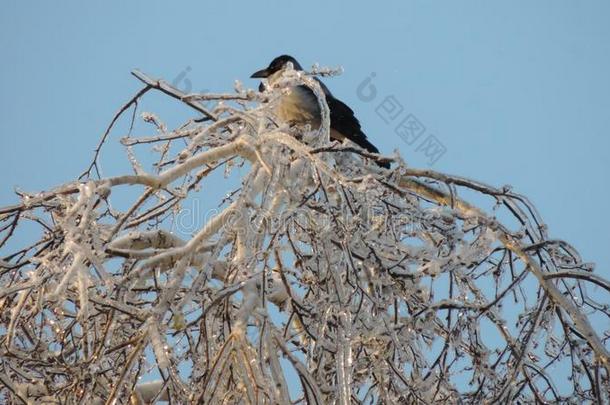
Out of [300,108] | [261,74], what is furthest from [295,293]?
[261,74]

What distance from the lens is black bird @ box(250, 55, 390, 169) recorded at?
17.7 feet

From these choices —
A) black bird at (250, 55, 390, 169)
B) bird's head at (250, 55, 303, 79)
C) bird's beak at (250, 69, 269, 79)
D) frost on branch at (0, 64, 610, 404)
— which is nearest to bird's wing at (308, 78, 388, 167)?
black bird at (250, 55, 390, 169)

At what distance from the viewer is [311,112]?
549 cm

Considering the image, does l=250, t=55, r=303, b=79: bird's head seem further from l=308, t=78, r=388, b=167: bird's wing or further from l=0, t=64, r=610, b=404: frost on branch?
l=0, t=64, r=610, b=404: frost on branch

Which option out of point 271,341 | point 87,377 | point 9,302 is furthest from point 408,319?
point 9,302

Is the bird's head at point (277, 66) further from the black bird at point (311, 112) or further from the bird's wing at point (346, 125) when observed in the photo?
the bird's wing at point (346, 125)

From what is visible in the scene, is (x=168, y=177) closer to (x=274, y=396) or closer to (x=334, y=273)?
(x=334, y=273)

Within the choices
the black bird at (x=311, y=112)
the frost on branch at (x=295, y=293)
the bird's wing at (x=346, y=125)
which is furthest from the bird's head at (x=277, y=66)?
the frost on branch at (x=295, y=293)

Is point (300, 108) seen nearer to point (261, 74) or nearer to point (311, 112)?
point (311, 112)

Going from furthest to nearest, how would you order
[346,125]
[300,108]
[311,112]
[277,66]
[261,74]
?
[261,74] → [277,66] → [346,125] → [311,112] → [300,108]

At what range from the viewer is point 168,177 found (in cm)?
266

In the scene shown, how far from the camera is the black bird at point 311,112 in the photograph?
213 inches

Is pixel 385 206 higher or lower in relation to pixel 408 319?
higher

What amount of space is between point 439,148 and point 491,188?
1485mm
